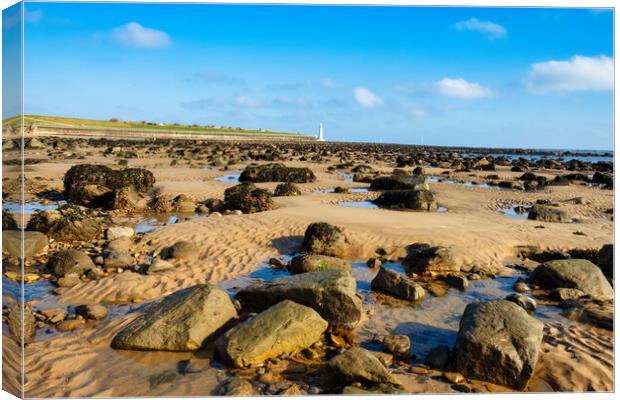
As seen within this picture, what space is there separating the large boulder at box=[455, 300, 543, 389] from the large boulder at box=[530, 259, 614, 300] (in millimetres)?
3318

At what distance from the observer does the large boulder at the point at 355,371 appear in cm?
486

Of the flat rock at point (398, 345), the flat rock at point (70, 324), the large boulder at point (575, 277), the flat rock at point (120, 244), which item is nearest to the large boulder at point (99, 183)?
the flat rock at point (120, 244)

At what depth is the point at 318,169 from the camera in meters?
33.9

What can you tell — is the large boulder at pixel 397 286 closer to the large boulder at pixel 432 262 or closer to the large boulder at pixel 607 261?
the large boulder at pixel 432 262

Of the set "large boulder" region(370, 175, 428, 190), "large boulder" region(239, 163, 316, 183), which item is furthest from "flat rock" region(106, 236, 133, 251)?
"large boulder" region(370, 175, 428, 190)

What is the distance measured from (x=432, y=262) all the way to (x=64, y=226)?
945cm

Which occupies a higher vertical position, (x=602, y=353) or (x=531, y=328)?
(x=531, y=328)

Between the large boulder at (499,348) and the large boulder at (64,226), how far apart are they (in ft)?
32.7

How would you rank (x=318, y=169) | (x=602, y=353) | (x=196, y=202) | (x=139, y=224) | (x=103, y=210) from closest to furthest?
(x=602, y=353) → (x=139, y=224) → (x=103, y=210) → (x=196, y=202) → (x=318, y=169)

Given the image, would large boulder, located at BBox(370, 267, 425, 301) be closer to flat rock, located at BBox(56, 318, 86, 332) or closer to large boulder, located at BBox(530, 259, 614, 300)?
large boulder, located at BBox(530, 259, 614, 300)

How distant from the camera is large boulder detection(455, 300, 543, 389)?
5094 millimetres

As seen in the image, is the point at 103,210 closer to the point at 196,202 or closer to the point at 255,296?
the point at 196,202

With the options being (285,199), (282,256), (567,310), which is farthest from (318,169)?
(567,310)

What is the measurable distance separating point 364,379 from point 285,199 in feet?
43.2
